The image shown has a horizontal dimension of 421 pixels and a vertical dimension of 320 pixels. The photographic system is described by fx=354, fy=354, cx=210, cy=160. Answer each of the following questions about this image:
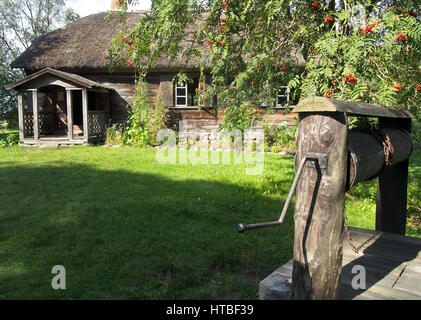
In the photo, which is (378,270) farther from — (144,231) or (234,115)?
(234,115)

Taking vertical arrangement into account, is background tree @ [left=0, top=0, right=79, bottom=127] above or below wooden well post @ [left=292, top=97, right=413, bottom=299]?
above

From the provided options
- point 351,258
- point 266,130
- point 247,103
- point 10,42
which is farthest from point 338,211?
point 10,42

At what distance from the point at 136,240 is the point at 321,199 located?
8.10 feet

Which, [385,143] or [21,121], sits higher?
[21,121]

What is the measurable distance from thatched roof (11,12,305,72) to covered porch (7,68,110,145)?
2.91 feet

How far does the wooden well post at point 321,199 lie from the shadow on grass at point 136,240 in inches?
44.9

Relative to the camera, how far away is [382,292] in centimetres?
218

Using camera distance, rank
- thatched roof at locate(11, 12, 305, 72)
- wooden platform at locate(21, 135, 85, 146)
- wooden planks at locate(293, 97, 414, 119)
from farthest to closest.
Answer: thatched roof at locate(11, 12, 305, 72) < wooden platform at locate(21, 135, 85, 146) < wooden planks at locate(293, 97, 414, 119)

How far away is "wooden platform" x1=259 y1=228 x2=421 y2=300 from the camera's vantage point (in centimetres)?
212

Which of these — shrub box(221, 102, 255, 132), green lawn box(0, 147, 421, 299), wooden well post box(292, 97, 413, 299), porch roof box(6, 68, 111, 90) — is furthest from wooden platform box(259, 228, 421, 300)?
porch roof box(6, 68, 111, 90)

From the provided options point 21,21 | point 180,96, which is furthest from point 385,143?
point 21,21

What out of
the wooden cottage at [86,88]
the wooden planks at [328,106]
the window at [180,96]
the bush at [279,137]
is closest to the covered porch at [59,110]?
the wooden cottage at [86,88]

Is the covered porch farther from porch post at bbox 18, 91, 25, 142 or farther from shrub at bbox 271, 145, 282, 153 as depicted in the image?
shrub at bbox 271, 145, 282, 153

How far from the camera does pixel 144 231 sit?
3.99 metres
